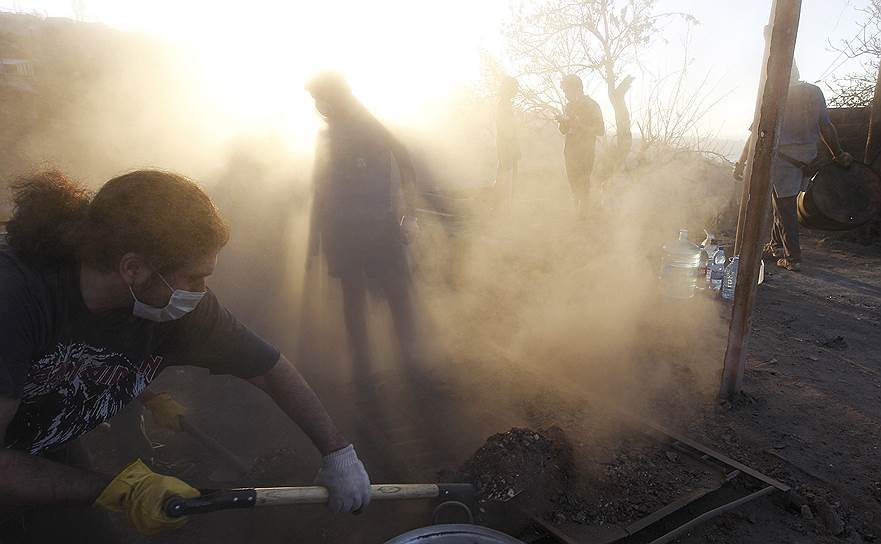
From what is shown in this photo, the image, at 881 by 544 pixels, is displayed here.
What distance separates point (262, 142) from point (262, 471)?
19.1 ft

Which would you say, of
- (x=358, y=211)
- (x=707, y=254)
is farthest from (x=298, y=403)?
(x=707, y=254)

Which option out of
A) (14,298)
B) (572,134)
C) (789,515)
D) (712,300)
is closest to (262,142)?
(572,134)

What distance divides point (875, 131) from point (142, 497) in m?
9.73

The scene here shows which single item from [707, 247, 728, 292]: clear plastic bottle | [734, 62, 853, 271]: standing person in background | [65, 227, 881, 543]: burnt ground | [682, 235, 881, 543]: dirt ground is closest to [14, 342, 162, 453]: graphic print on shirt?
[65, 227, 881, 543]: burnt ground

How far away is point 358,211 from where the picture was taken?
168 inches

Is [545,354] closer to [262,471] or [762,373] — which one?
[762,373]

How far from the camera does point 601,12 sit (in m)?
11.6

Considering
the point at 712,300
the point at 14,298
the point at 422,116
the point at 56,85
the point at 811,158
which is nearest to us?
the point at 14,298

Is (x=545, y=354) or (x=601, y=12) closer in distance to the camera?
(x=545, y=354)

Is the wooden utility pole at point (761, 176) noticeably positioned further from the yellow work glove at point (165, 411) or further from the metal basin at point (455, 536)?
the yellow work glove at point (165, 411)

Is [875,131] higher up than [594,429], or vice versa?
[875,131]

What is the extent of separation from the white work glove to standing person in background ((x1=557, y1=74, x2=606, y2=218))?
694 centimetres

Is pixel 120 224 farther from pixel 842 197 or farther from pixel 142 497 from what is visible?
pixel 842 197

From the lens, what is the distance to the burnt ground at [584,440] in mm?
2568
